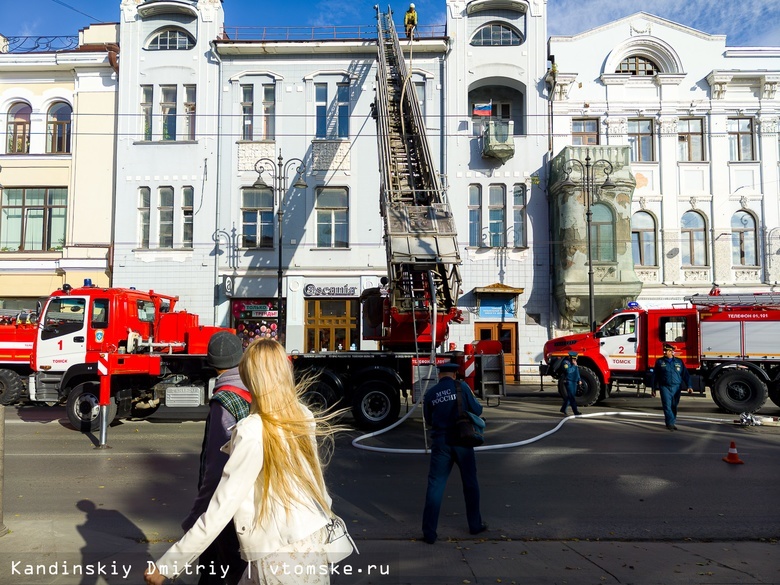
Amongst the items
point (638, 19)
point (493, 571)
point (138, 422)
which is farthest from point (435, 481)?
point (638, 19)

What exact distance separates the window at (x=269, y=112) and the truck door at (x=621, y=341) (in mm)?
15407

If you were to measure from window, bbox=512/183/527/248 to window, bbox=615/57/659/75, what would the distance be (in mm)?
6788

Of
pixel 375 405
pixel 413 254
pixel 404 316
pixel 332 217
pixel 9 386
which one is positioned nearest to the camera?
pixel 413 254

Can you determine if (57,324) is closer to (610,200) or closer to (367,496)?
(367,496)

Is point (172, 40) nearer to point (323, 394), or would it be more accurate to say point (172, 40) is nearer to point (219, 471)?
point (323, 394)

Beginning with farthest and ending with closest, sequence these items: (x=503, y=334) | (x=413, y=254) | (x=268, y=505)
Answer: (x=503, y=334) < (x=413, y=254) < (x=268, y=505)

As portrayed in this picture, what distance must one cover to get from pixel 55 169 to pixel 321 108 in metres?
11.3

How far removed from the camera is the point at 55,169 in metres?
25.1

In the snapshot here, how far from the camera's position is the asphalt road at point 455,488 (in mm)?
5855

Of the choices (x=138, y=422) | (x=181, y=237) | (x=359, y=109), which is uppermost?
(x=359, y=109)

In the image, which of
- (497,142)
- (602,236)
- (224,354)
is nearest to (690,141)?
(602,236)

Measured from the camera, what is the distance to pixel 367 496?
740 cm

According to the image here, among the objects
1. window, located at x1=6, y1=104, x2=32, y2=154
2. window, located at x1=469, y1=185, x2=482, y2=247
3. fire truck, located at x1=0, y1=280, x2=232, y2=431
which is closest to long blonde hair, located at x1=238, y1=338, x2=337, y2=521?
fire truck, located at x1=0, y1=280, x2=232, y2=431

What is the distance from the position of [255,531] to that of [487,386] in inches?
384
